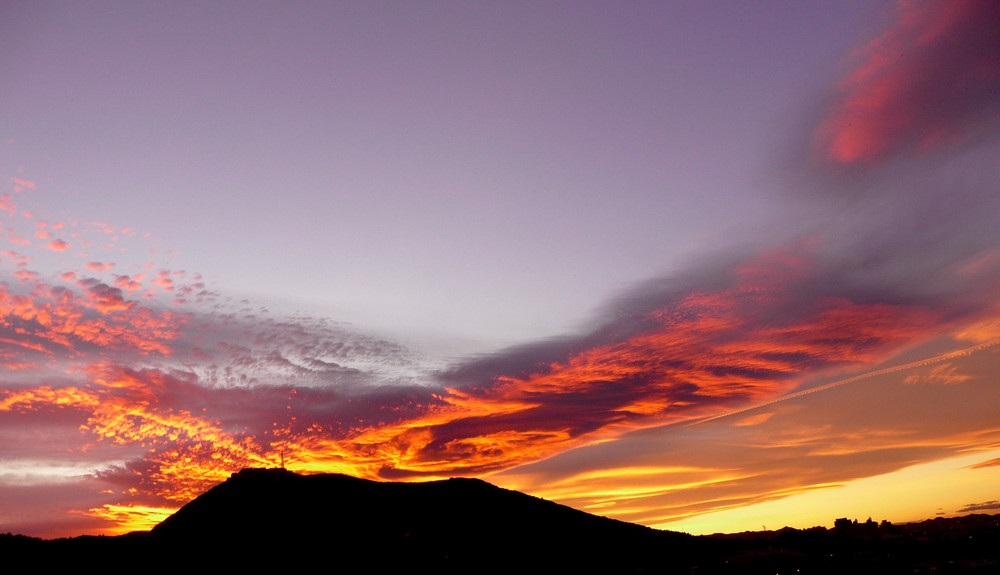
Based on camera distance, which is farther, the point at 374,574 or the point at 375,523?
the point at 375,523

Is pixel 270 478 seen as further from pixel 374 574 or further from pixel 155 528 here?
pixel 374 574

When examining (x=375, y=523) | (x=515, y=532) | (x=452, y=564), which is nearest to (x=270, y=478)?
(x=375, y=523)

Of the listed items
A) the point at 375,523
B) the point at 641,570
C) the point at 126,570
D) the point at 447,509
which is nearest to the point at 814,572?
the point at 641,570

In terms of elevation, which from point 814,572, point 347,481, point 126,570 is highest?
point 347,481

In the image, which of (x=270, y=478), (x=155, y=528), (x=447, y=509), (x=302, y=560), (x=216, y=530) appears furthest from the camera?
(x=447, y=509)

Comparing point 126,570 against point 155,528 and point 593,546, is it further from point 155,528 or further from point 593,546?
point 593,546

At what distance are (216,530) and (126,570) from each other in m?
22.0

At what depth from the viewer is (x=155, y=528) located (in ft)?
537

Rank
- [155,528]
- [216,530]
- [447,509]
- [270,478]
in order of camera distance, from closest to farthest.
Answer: [216,530] < [155,528] < [270,478] < [447,509]

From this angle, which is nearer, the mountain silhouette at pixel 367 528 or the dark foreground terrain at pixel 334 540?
the dark foreground terrain at pixel 334 540

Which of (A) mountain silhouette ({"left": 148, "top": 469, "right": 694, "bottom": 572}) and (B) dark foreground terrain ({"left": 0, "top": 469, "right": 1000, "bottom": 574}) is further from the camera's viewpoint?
(A) mountain silhouette ({"left": 148, "top": 469, "right": 694, "bottom": 572})

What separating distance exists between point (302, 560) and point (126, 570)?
124 feet

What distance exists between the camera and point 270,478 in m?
179

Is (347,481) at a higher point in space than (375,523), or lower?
higher
